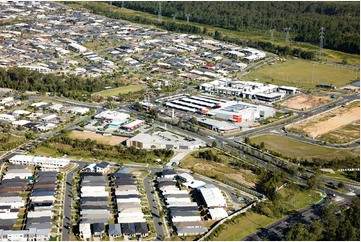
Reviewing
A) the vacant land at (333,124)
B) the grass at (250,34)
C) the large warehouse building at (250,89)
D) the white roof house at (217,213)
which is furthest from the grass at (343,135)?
the grass at (250,34)

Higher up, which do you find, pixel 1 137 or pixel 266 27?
pixel 266 27

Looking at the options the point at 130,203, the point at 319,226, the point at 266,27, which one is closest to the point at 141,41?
the point at 266,27

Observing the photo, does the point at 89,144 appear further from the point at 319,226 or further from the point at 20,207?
the point at 319,226

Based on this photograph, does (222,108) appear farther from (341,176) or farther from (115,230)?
(115,230)

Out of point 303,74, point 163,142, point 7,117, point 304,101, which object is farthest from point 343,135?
point 7,117

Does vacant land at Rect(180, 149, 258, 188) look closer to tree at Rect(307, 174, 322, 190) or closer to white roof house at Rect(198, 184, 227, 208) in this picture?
white roof house at Rect(198, 184, 227, 208)

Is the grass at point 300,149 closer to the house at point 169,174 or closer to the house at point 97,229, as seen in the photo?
the house at point 169,174
